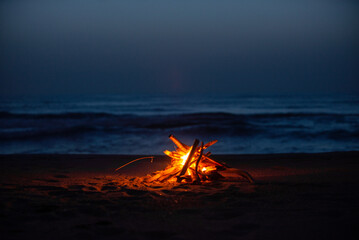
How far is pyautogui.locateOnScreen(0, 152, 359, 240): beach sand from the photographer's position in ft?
8.82

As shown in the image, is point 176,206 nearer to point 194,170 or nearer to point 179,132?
point 194,170

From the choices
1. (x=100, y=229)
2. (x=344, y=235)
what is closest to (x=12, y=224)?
(x=100, y=229)

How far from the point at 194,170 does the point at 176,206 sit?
1.18m

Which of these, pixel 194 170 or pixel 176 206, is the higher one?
pixel 194 170

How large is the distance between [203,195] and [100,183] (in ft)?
5.03

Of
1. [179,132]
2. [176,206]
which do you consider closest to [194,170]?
[176,206]

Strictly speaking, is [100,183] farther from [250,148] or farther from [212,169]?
[250,148]

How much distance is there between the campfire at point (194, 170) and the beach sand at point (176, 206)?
20cm

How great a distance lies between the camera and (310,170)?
18.0 ft

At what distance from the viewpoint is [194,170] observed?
450 centimetres

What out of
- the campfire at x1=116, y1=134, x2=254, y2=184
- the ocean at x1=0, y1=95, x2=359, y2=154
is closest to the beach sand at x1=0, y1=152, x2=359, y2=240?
the campfire at x1=116, y1=134, x2=254, y2=184

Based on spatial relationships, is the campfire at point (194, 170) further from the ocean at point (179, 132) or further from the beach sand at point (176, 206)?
the ocean at point (179, 132)

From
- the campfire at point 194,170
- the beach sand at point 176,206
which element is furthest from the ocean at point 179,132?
the beach sand at point 176,206

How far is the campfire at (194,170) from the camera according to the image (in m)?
4.45
